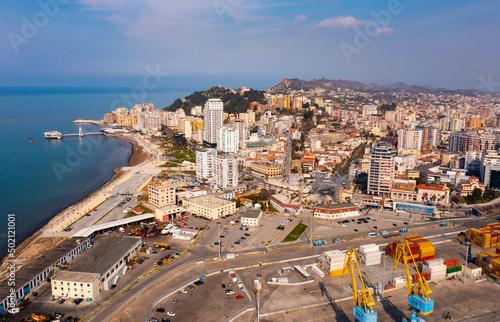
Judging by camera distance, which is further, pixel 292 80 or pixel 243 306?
pixel 292 80

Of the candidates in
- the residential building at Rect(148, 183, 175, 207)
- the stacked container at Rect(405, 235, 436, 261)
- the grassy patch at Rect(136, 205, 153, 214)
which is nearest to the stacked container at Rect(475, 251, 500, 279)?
the stacked container at Rect(405, 235, 436, 261)

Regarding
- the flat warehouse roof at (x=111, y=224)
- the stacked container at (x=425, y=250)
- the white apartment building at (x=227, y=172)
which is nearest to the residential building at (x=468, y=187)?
the stacked container at (x=425, y=250)

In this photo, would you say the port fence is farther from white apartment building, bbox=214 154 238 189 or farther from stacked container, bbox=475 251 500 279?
stacked container, bbox=475 251 500 279

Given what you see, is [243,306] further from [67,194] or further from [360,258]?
[67,194]

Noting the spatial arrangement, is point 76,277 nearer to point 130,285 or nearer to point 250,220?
point 130,285

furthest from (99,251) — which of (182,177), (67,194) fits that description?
(182,177)
